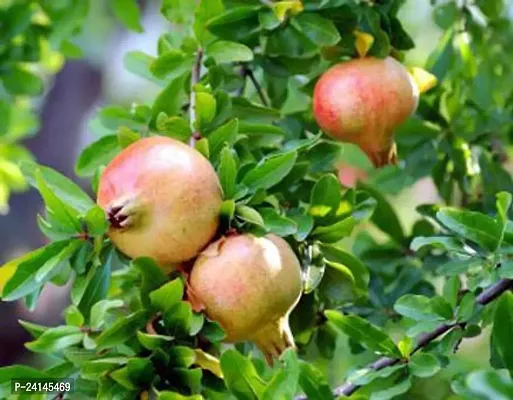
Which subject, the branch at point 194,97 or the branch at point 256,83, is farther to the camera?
the branch at point 256,83

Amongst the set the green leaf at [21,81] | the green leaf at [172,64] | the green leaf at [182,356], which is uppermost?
the green leaf at [172,64]

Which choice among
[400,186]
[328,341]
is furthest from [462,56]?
[328,341]

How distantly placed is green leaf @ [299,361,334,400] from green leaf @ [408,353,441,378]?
0.07 m

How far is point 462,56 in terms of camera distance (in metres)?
1.21

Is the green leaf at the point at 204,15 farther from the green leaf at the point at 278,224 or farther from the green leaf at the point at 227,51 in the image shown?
the green leaf at the point at 278,224

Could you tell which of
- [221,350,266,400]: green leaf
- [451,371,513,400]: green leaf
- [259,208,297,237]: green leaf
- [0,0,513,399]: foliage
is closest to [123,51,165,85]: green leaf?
[0,0,513,399]: foliage

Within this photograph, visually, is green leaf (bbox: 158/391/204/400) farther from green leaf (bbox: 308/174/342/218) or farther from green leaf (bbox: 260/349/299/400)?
green leaf (bbox: 308/174/342/218)

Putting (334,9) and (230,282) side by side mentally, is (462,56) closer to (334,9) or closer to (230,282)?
(334,9)

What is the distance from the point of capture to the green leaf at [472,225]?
2.44 feet

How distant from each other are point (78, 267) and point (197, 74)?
0.23 m

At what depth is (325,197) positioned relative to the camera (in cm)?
82

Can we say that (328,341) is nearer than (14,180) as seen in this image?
Yes

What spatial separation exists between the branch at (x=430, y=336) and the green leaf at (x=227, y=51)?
28 centimetres

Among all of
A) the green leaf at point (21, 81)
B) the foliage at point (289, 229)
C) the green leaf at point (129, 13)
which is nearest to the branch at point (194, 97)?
the foliage at point (289, 229)
